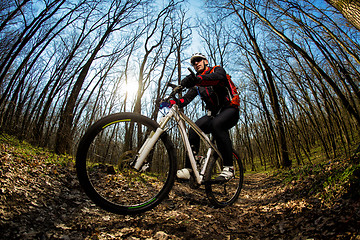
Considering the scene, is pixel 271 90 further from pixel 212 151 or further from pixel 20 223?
pixel 20 223

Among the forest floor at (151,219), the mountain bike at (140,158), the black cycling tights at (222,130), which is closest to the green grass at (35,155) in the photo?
the forest floor at (151,219)

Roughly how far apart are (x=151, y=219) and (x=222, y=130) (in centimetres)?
179

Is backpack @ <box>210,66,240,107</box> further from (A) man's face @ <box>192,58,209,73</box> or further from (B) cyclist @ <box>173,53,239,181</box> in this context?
(A) man's face @ <box>192,58,209,73</box>

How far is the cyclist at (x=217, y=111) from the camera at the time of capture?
2793 mm

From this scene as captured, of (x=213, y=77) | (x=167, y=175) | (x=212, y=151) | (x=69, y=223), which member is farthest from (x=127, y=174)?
(x=213, y=77)

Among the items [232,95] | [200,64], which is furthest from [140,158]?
[200,64]

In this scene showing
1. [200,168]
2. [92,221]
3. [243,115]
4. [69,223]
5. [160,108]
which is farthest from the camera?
[243,115]

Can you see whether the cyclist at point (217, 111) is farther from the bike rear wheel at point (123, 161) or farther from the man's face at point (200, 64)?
the bike rear wheel at point (123, 161)

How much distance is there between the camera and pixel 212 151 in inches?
115

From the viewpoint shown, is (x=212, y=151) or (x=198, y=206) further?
(x=198, y=206)

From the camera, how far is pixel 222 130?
2.92m

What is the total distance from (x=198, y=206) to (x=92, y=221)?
1952 mm

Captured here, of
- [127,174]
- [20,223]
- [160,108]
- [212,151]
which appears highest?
[160,108]

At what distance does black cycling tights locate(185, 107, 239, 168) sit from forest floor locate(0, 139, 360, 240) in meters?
0.89
